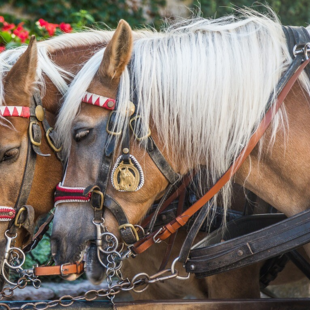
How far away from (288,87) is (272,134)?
0.17m

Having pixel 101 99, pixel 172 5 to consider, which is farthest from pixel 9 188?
pixel 172 5

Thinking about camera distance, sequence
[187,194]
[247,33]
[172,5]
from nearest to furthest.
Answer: [247,33] → [187,194] → [172,5]

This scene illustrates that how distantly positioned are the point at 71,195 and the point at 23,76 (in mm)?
495

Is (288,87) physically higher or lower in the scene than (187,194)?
higher

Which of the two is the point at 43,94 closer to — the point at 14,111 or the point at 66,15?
the point at 14,111

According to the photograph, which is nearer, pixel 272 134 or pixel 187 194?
pixel 272 134

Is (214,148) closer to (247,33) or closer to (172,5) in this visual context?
(247,33)

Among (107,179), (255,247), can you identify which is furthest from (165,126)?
(255,247)

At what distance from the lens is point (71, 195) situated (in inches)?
63.3

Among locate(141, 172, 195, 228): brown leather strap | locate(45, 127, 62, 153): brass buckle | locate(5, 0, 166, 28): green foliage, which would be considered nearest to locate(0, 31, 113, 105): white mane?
locate(45, 127, 62, 153): brass buckle

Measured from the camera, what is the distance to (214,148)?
1604 millimetres

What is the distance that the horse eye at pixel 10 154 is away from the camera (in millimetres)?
1737

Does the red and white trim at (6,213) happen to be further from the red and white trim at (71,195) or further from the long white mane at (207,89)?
the long white mane at (207,89)

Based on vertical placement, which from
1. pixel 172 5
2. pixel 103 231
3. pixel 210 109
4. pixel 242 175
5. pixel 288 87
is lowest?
pixel 172 5
